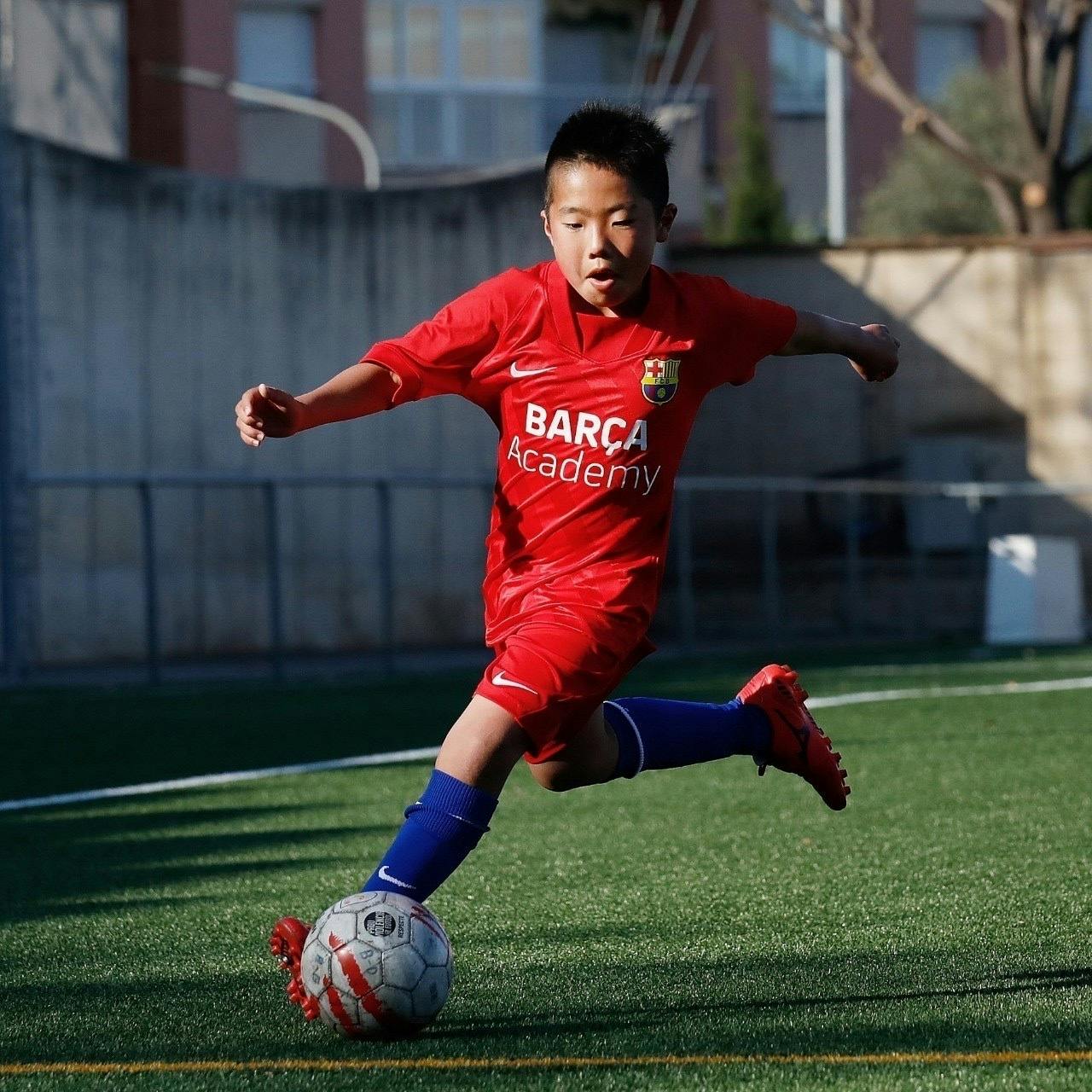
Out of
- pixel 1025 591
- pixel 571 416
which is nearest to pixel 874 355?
pixel 571 416

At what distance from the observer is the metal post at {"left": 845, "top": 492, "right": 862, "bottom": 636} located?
16.4m

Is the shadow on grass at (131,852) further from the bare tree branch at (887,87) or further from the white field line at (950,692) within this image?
the bare tree branch at (887,87)

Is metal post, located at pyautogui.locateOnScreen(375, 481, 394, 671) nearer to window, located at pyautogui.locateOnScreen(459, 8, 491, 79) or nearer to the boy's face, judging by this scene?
the boy's face

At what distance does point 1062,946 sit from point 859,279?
602 inches

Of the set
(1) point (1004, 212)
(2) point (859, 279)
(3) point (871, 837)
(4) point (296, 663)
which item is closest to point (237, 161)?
(1) point (1004, 212)

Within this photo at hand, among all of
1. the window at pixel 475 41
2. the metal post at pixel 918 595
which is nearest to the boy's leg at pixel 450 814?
the metal post at pixel 918 595

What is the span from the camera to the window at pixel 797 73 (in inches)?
1574

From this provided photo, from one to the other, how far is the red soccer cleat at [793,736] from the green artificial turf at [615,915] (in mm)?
321

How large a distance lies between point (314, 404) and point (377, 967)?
1160mm

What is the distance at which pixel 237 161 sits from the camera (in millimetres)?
30281

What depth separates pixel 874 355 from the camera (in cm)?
478

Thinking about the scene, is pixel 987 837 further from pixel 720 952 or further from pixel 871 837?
pixel 720 952

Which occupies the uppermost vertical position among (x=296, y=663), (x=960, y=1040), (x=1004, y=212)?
(x=1004, y=212)

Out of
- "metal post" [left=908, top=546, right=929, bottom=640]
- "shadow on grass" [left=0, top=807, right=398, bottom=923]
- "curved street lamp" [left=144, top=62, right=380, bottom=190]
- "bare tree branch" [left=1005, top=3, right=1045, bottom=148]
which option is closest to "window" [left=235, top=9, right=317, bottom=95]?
"curved street lamp" [left=144, top=62, right=380, bottom=190]
